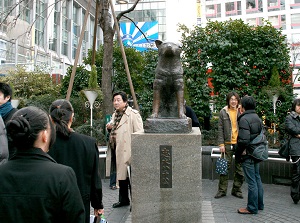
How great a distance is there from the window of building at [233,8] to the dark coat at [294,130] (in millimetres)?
40207

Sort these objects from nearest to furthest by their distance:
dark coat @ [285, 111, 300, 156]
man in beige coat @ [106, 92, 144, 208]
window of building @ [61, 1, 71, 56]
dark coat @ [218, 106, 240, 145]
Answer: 1. man in beige coat @ [106, 92, 144, 208]
2. dark coat @ [285, 111, 300, 156]
3. dark coat @ [218, 106, 240, 145]
4. window of building @ [61, 1, 71, 56]

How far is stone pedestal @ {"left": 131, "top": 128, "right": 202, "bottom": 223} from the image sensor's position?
13.3 feet

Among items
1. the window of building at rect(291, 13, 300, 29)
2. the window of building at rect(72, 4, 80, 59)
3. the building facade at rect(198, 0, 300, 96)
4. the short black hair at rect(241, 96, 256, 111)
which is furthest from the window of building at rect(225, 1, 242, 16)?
the short black hair at rect(241, 96, 256, 111)

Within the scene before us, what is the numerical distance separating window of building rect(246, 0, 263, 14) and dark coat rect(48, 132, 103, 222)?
43.3 m

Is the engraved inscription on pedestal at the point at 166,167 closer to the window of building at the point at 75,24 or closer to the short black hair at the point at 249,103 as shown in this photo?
the short black hair at the point at 249,103

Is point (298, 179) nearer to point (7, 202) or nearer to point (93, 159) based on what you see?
point (93, 159)

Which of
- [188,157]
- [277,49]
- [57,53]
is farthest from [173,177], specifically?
[57,53]

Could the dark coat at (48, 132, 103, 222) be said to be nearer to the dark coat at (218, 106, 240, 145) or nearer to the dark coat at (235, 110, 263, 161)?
the dark coat at (235, 110, 263, 161)

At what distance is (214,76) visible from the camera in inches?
435

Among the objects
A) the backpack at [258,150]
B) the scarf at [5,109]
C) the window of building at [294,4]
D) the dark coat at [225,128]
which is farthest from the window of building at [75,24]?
the scarf at [5,109]

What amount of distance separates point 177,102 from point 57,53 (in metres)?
35.8

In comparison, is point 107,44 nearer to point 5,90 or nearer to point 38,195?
point 5,90

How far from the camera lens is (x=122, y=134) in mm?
5418

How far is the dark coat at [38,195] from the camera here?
1.69 metres
